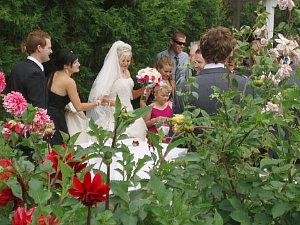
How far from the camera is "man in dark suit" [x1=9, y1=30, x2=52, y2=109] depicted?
5.82 metres

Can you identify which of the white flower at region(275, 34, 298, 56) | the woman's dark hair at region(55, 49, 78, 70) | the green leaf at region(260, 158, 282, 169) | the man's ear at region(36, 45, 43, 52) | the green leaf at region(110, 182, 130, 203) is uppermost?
the white flower at region(275, 34, 298, 56)

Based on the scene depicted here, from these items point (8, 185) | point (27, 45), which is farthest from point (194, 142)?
point (27, 45)

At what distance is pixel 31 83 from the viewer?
5840 millimetres

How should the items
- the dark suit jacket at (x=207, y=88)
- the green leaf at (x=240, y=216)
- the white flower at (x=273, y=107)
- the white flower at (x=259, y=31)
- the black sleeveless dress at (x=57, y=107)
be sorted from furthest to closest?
the black sleeveless dress at (x=57, y=107) → the dark suit jacket at (x=207, y=88) → the white flower at (x=259, y=31) → the white flower at (x=273, y=107) → the green leaf at (x=240, y=216)

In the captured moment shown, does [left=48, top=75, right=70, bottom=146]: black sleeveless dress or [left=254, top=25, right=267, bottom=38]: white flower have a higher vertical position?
[left=254, top=25, right=267, bottom=38]: white flower

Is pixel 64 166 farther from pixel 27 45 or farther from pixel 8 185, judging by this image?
pixel 27 45

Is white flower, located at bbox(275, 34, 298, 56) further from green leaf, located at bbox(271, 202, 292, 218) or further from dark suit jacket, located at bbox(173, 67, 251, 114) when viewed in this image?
dark suit jacket, located at bbox(173, 67, 251, 114)

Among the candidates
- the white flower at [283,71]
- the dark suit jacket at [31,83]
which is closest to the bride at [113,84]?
the dark suit jacket at [31,83]

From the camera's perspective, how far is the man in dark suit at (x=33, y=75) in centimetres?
582

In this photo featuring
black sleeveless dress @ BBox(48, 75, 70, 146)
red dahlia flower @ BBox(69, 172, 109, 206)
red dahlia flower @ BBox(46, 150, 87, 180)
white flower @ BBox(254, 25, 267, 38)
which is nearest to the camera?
red dahlia flower @ BBox(69, 172, 109, 206)

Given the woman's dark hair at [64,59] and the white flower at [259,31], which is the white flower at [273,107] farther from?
the woman's dark hair at [64,59]

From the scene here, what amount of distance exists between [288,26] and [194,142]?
62 cm

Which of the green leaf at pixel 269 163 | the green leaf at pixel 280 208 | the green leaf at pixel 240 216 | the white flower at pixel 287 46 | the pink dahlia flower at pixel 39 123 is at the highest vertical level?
the white flower at pixel 287 46

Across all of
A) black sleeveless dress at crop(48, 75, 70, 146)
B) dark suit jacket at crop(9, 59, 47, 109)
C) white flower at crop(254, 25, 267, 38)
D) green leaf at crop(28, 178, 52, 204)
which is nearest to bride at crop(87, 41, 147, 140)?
black sleeveless dress at crop(48, 75, 70, 146)
